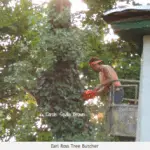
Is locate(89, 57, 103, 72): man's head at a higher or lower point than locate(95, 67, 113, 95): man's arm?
higher

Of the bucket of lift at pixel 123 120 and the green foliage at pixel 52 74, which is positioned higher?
the green foliage at pixel 52 74

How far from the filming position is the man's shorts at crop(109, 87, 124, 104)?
2.82 meters

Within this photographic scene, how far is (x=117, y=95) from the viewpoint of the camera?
9.55 feet

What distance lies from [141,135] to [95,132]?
1262mm

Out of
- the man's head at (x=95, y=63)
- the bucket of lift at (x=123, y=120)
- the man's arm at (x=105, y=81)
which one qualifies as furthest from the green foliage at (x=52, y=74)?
the bucket of lift at (x=123, y=120)

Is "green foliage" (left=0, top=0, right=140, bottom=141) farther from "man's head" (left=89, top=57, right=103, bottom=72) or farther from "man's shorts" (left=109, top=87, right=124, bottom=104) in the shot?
"man's shorts" (left=109, top=87, right=124, bottom=104)

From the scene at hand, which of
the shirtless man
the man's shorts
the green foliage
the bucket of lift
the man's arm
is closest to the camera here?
the bucket of lift

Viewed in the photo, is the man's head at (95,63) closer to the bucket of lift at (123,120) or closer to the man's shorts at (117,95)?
the man's shorts at (117,95)

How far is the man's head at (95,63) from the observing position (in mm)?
3446

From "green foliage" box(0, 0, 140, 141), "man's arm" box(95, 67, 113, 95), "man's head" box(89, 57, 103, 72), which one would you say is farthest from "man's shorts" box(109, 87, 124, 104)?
"man's head" box(89, 57, 103, 72)

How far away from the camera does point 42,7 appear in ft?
12.1

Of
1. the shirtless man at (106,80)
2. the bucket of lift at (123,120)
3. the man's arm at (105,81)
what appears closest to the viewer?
the bucket of lift at (123,120)

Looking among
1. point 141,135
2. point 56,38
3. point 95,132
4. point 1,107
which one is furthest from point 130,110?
point 1,107

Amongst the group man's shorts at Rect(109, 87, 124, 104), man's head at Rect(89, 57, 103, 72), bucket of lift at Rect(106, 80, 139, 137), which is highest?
man's head at Rect(89, 57, 103, 72)
